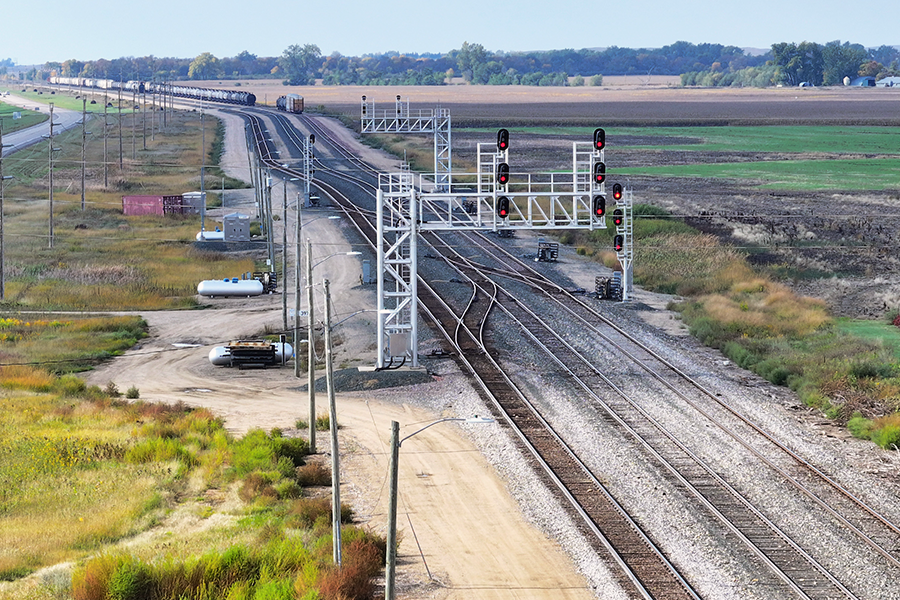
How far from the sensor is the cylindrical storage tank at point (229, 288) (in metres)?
57.0

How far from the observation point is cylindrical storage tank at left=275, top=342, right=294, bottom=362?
43.5 metres

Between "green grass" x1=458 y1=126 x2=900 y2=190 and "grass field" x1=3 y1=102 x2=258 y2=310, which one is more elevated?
"green grass" x1=458 y1=126 x2=900 y2=190

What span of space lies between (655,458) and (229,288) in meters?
32.9

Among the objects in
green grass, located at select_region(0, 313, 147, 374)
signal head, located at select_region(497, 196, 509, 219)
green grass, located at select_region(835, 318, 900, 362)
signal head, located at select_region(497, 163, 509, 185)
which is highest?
signal head, located at select_region(497, 163, 509, 185)

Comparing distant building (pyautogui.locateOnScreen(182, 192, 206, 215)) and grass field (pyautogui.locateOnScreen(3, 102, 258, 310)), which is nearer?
grass field (pyautogui.locateOnScreen(3, 102, 258, 310))

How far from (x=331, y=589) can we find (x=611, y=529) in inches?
298

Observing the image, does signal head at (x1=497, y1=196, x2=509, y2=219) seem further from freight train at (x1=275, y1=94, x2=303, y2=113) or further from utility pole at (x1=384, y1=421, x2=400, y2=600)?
freight train at (x1=275, y1=94, x2=303, y2=113)

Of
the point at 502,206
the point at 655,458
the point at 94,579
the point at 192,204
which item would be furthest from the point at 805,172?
the point at 94,579

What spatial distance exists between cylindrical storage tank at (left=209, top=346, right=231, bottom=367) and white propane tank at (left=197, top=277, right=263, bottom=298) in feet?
45.4

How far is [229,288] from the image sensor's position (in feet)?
187

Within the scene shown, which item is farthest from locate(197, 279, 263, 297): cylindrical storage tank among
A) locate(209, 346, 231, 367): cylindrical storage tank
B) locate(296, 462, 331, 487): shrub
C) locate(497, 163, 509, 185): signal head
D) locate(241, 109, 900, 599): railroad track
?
locate(296, 462, 331, 487): shrub

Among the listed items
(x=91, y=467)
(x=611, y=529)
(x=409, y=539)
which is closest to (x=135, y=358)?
(x=91, y=467)

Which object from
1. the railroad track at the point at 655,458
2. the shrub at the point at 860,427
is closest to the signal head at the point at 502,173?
the railroad track at the point at 655,458

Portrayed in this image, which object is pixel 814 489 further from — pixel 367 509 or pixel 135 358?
pixel 135 358
